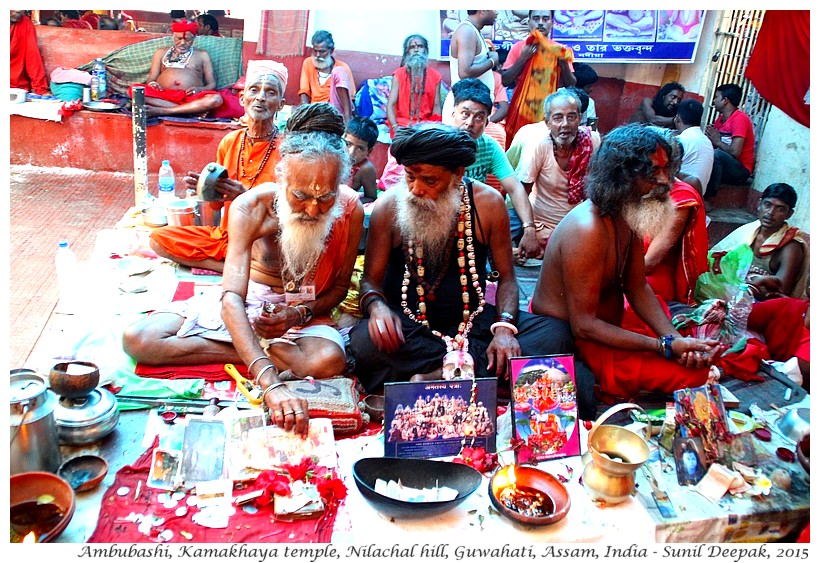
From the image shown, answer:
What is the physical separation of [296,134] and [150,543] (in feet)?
6.70

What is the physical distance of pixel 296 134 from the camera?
344 centimetres

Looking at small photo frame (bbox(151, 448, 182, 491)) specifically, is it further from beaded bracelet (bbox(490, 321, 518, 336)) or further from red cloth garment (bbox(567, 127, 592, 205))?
red cloth garment (bbox(567, 127, 592, 205))

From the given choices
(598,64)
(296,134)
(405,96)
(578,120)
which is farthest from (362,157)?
(598,64)

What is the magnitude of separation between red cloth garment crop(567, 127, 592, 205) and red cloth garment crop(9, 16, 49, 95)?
738 centimetres

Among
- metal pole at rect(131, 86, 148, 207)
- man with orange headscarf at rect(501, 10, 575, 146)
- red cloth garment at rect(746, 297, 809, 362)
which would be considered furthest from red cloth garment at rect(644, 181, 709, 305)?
metal pole at rect(131, 86, 148, 207)

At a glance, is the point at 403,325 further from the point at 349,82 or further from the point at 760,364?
the point at 349,82

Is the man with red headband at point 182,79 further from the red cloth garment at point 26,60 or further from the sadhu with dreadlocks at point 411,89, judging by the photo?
the sadhu with dreadlocks at point 411,89

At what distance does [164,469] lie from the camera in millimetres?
2660

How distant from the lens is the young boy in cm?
550

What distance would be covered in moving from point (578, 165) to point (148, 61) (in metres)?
6.47

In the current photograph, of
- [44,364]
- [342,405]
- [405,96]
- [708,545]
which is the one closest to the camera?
[708,545]

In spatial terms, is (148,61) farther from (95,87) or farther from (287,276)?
(287,276)

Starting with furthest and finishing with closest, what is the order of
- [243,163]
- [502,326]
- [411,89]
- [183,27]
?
[183,27]
[411,89]
[243,163]
[502,326]

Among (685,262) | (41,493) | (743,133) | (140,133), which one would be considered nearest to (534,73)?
(743,133)
